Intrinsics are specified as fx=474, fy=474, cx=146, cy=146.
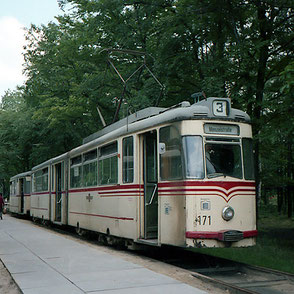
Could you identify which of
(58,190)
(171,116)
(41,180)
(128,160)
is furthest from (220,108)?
(41,180)

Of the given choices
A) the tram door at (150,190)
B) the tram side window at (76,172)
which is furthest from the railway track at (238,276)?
the tram side window at (76,172)

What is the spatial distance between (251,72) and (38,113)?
16.2 metres

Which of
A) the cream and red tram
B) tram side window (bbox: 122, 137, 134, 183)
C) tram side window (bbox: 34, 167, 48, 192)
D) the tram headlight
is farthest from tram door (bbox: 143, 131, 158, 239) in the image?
the cream and red tram

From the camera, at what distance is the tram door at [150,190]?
36.0ft

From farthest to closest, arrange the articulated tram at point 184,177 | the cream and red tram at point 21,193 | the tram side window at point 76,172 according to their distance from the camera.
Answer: the cream and red tram at point 21,193 < the tram side window at point 76,172 < the articulated tram at point 184,177

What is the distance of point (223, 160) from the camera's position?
9695 mm

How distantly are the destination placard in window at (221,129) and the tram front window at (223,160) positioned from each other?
0.84 feet

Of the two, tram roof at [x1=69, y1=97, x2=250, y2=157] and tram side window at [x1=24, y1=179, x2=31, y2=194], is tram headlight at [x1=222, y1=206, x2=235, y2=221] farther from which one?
tram side window at [x1=24, y1=179, x2=31, y2=194]

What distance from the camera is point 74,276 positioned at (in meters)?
7.92

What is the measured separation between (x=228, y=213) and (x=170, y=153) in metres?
1.72

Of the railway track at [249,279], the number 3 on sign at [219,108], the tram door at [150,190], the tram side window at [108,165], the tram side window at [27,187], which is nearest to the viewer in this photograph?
the railway track at [249,279]

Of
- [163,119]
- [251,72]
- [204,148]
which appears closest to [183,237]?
[204,148]

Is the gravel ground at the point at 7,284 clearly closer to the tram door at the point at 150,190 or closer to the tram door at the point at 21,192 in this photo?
the tram door at the point at 150,190

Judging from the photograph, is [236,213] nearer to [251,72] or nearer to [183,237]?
[183,237]
